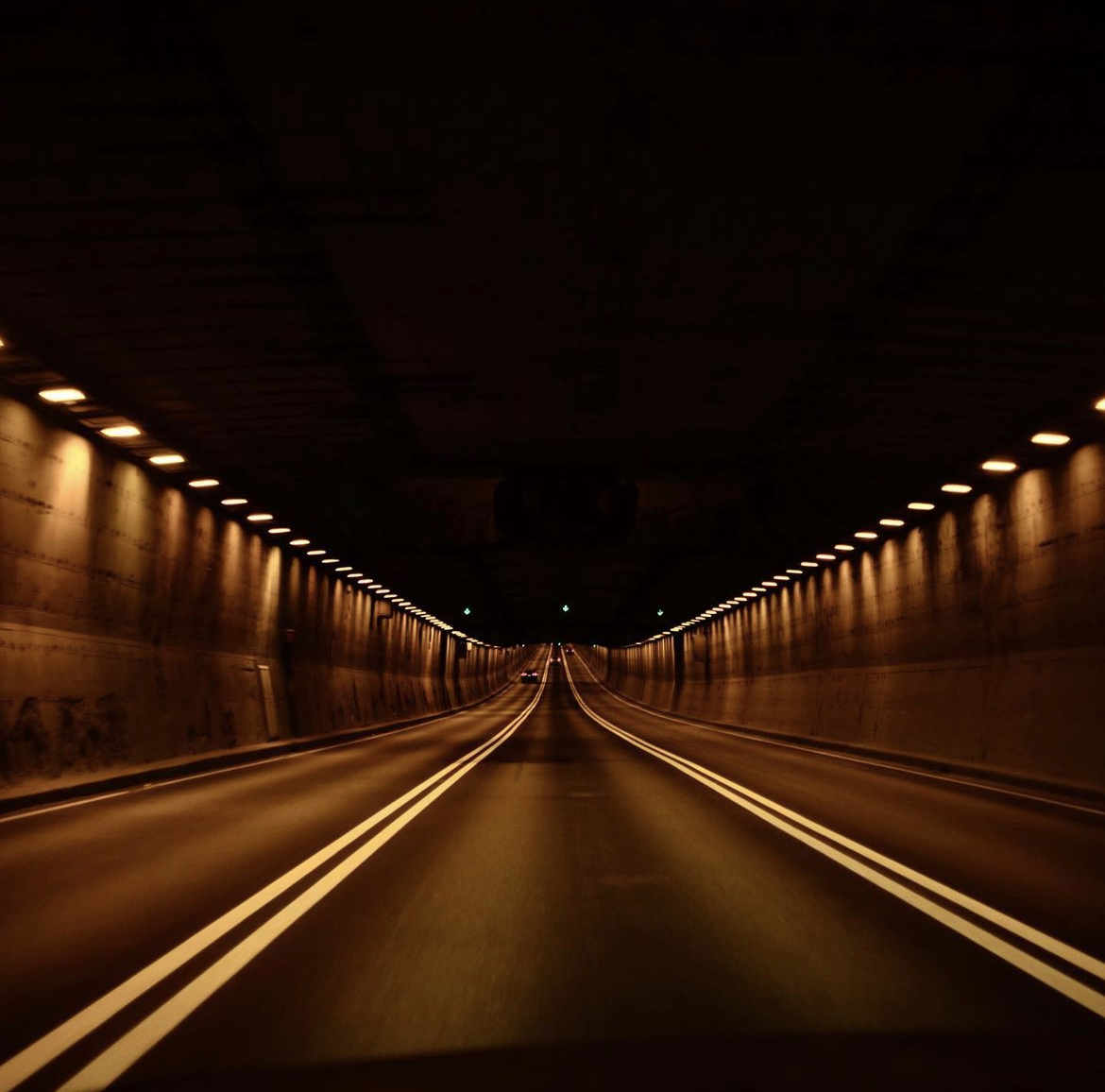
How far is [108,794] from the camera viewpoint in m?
15.1

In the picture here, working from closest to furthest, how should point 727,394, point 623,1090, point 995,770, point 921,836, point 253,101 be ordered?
point 623,1090 → point 253,101 → point 921,836 → point 727,394 → point 995,770

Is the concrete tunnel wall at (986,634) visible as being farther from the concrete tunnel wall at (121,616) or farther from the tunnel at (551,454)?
the concrete tunnel wall at (121,616)

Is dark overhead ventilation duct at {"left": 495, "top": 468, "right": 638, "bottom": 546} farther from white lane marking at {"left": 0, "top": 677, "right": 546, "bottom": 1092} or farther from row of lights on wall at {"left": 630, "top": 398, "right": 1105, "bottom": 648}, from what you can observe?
white lane marking at {"left": 0, "top": 677, "right": 546, "bottom": 1092}

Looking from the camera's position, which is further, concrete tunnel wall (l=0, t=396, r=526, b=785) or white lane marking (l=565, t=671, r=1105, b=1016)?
concrete tunnel wall (l=0, t=396, r=526, b=785)

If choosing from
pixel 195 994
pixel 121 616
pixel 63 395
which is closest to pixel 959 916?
pixel 195 994

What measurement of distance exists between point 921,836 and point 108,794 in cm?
1101

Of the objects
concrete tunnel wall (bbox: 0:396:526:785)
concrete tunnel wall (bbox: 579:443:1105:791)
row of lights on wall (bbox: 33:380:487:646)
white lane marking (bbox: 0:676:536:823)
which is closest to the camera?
white lane marking (bbox: 0:676:536:823)

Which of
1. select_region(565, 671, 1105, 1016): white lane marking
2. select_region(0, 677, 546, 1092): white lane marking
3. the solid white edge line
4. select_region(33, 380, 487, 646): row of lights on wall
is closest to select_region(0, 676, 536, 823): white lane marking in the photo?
select_region(0, 677, 546, 1092): white lane marking

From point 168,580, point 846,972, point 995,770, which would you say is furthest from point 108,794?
point 995,770

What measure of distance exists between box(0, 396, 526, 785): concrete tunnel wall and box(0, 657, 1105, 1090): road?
136 inches

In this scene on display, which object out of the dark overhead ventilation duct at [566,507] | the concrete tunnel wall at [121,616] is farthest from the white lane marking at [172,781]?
the dark overhead ventilation duct at [566,507]

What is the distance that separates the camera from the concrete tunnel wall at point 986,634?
16234mm

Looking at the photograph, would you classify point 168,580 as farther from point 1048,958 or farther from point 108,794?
point 1048,958

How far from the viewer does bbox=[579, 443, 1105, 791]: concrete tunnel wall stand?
1623 cm
